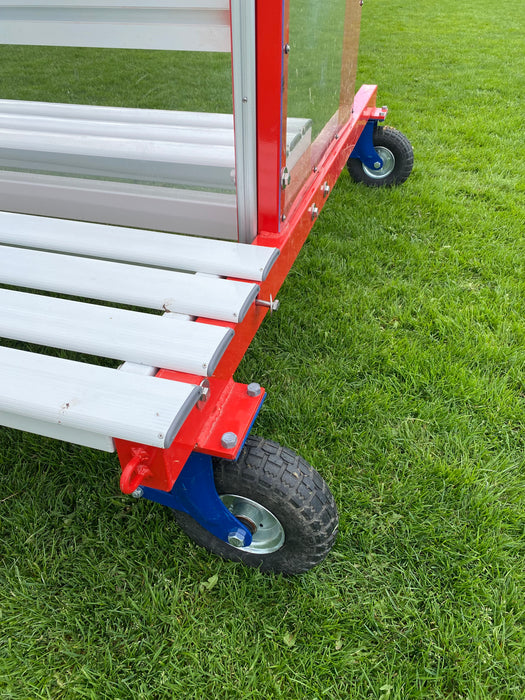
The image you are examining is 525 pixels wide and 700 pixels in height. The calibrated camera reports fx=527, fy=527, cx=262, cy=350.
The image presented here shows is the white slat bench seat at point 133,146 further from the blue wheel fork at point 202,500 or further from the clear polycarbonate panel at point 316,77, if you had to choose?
the blue wheel fork at point 202,500

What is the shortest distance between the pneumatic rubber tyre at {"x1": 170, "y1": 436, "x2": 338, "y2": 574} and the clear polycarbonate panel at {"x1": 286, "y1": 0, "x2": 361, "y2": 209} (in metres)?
0.73

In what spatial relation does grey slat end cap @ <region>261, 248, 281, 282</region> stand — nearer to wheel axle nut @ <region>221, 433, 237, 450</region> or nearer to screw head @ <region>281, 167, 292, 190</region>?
screw head @ <region>281, 167, 292, 190</region>

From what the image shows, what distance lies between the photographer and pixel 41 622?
1.30 m

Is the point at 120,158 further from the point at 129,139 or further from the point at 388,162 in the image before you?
the point at 388,162

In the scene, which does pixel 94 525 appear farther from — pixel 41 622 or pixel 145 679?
pixel 145 679

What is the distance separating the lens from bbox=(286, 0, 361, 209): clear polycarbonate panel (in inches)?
55.1

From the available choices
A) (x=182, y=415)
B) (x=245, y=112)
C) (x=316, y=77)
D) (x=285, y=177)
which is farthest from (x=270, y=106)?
(x=182, y=415)

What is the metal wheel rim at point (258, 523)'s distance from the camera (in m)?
1.30

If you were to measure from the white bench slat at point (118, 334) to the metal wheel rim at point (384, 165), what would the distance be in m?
2.43

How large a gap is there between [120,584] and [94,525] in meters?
0.21

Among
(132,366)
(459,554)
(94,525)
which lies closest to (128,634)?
(94,525)

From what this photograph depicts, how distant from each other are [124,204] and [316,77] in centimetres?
74

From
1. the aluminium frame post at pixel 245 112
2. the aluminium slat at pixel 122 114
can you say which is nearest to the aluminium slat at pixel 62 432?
the aluminium frame post at pixel 245 112

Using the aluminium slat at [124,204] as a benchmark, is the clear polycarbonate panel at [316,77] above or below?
above
